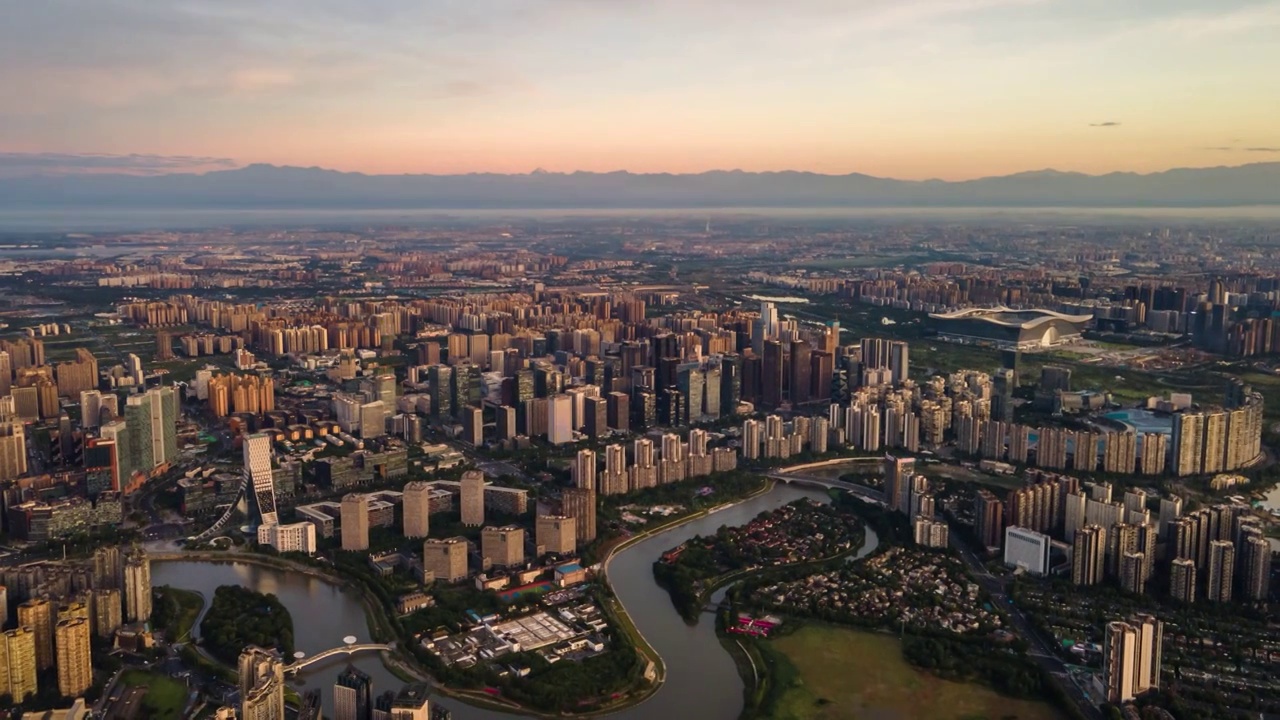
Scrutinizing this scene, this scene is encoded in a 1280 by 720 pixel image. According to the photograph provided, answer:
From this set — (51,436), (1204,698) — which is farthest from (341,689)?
(51,436)

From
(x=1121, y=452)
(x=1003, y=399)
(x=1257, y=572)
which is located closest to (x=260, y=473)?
(x=1257, y=572)

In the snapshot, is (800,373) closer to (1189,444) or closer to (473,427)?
(473,427)

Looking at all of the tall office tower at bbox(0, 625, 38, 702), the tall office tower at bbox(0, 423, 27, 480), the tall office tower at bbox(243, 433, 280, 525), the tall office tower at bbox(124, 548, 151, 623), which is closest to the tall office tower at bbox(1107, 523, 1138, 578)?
the tall office tower at bbox(243, 433, 280, 525)

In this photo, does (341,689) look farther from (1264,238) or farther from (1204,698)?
(1264,238)

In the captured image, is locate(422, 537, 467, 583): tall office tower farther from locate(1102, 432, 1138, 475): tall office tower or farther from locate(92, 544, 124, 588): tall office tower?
locate(1102, 432, 1138, 475): tall office tower

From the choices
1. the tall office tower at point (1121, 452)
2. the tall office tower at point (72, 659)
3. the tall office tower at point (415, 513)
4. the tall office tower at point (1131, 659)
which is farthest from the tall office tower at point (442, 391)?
the tall office tower at point (1131, 659)

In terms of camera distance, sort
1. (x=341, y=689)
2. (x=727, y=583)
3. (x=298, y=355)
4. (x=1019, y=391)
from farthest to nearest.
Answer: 1. (x=298, y=355)
2. (x=1019, y=391)
3. (x=727, y=583)
4. (x=341, y=689)
